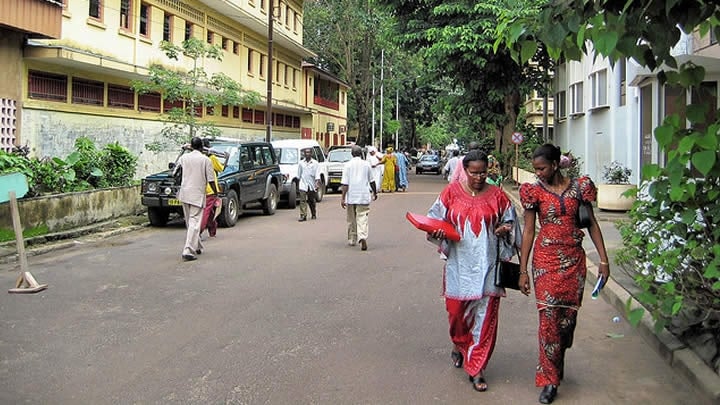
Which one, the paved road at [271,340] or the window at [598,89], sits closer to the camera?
the paved road at [271,340]

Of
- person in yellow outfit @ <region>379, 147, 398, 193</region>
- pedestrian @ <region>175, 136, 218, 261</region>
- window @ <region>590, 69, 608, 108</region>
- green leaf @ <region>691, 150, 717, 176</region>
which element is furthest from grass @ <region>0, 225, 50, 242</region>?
person in yellow outfit @ <region>379, 147, 398, 193</region>

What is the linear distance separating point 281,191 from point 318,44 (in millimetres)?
30591

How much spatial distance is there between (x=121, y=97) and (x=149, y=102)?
6.64 ft

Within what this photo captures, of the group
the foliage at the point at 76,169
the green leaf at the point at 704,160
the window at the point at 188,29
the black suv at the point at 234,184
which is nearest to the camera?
the green leaf at the point at 704,160

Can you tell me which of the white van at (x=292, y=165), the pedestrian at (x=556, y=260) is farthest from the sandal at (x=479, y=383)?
the white van at (x=292, y=165)

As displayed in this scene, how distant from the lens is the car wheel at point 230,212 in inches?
626

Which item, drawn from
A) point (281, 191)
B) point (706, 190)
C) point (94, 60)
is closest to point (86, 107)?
point (94, 60)

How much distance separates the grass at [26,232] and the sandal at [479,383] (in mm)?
9524

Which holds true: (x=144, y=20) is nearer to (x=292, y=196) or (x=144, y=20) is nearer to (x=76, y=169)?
(x=292, y=196)

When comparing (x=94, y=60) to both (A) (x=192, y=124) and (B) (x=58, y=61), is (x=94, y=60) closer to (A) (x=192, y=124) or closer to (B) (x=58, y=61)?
(B) (x=58, y=61)

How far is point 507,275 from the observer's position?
541cm

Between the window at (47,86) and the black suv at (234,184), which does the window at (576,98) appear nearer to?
the black suv at (234,184)

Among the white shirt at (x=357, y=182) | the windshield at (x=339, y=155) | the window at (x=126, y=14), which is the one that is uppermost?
the window at (x=126, y=14)

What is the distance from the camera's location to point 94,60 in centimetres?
1920
